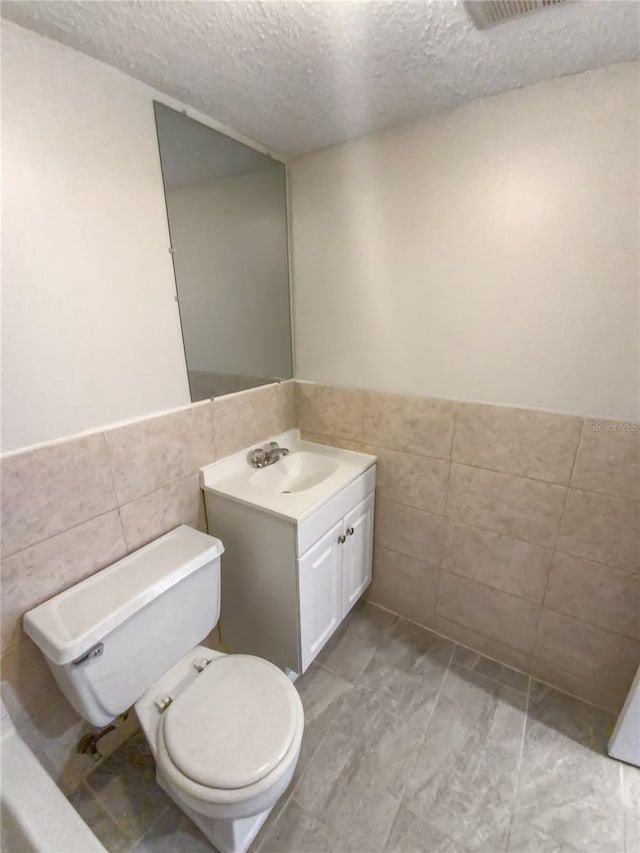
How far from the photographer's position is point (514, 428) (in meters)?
1.28

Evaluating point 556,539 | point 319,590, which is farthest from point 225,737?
point 556,539

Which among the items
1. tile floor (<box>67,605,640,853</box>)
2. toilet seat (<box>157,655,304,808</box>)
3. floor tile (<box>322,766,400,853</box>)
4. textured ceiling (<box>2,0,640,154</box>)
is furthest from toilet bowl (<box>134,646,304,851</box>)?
textured ceiling (<box>2,0,640,154</box>)

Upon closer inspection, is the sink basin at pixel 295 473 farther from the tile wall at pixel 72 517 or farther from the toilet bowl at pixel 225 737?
the toilet bowl at pixel 225 737

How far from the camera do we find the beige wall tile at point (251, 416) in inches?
55.7

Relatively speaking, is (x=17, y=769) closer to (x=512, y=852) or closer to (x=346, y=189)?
(x=512, y=852)

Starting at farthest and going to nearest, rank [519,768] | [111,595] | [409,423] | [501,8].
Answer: [409,423] → [519,768] → [111,595] → [501,8]

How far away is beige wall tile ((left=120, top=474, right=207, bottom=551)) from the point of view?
1157 mm

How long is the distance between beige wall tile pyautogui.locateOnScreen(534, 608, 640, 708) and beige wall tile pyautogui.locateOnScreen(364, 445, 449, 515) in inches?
23.1

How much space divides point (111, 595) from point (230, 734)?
49cm

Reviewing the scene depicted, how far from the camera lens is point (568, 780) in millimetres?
1183

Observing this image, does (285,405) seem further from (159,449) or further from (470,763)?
(470,763)

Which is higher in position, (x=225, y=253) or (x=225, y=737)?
(x=225, y=253)

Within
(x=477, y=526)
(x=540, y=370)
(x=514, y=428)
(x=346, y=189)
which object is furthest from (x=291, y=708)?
(x=346, y=189)

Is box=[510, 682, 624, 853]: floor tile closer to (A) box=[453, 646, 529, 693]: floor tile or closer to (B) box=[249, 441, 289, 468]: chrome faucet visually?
(A) box=[453, 646, 529, 693]: floor tile
